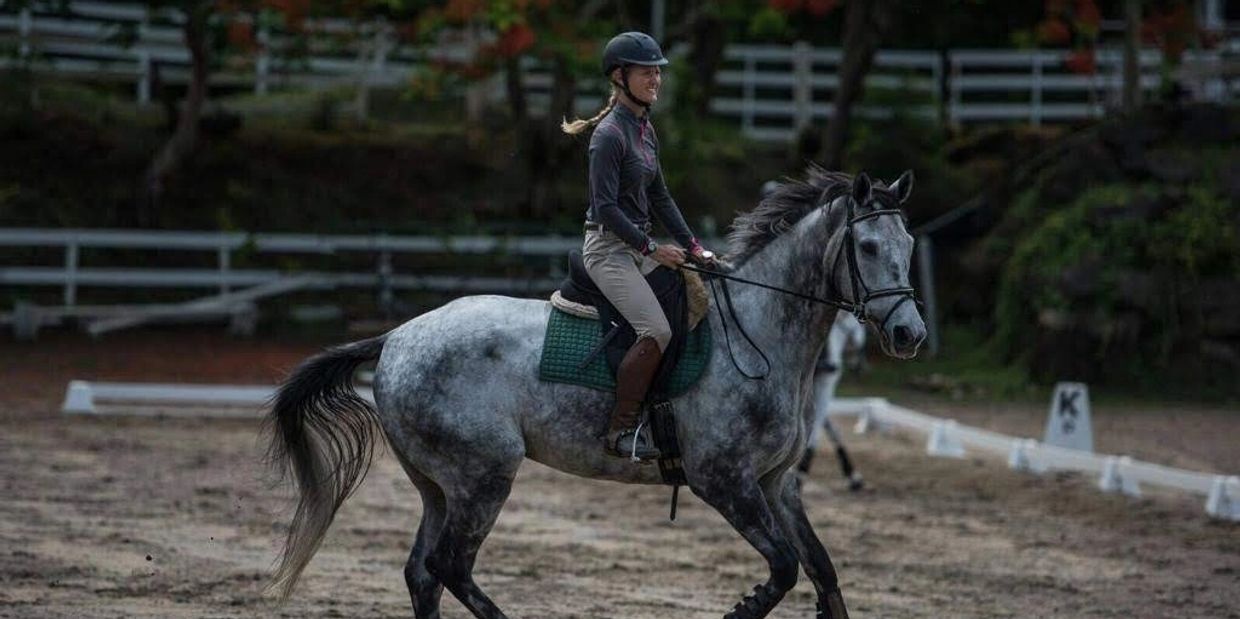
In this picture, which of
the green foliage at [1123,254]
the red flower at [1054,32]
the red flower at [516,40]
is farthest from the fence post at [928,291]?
the red flower at [516,40]

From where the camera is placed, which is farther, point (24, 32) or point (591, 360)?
point (24, 32)

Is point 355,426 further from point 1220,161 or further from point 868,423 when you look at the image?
point 1220,161

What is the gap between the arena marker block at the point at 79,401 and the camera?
15828 millimetres

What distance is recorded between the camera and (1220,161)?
20234 mm

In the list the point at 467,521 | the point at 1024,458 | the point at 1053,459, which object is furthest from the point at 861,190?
the point at 1024,458

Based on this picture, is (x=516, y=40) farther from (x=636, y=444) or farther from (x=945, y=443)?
(x=636, y=444)

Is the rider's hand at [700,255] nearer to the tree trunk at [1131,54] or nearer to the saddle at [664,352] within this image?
the saddle at [664,352]

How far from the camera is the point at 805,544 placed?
703 cm

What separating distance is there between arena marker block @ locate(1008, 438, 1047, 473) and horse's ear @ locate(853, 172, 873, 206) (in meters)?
7.49

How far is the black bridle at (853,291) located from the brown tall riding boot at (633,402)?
0.36 meters

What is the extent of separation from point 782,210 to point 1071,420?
7.49m

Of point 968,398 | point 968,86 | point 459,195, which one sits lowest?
point 968,398

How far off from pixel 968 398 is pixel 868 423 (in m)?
3.03

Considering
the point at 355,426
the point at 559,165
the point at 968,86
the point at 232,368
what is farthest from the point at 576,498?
the point at 968,86
